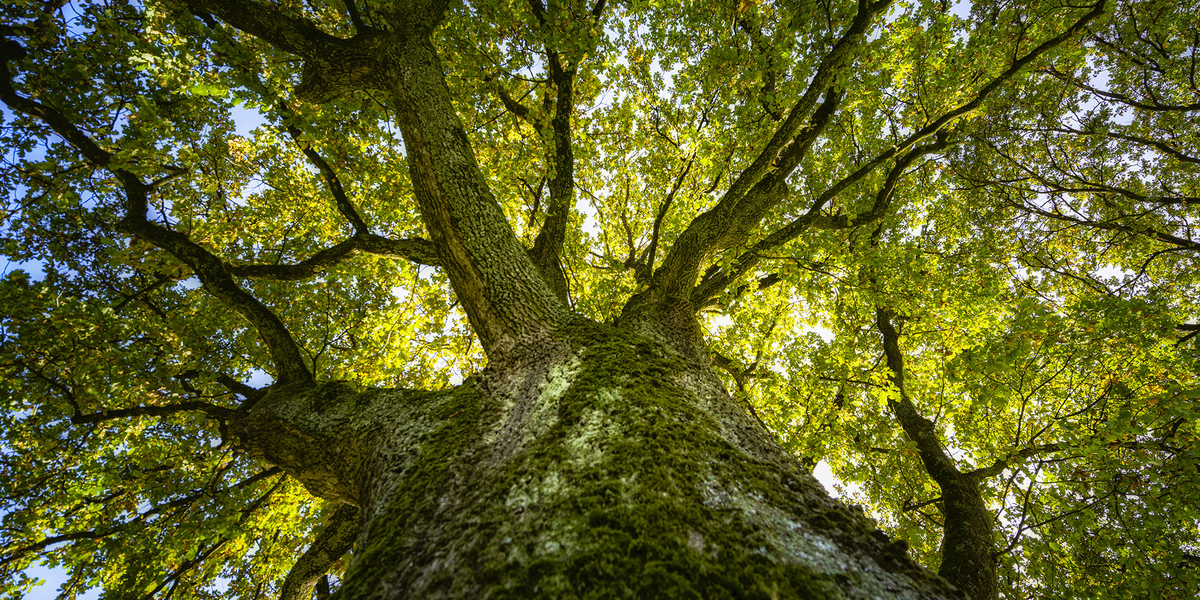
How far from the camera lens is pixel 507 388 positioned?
10.2 ft

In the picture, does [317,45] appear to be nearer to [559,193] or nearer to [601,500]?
[559,193]

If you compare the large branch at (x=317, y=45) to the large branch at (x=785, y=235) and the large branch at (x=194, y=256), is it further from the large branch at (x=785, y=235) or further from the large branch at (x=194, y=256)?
the large branch at (x=785, y=235)

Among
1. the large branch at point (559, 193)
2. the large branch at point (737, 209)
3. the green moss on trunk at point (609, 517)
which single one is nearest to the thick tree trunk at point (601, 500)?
the green moss on trunk at point (609, 517)

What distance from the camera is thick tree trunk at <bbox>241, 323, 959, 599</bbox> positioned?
52.3 inches

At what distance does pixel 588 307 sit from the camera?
6.23 meters

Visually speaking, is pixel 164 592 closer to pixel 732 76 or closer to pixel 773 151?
pixel 773 151

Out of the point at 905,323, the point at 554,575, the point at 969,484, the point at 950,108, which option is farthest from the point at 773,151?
the point at 905,323

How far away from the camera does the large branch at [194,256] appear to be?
16.0 ft

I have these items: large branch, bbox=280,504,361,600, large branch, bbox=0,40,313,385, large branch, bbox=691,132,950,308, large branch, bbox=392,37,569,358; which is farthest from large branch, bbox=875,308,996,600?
large branch, bbox=0,40,313,385

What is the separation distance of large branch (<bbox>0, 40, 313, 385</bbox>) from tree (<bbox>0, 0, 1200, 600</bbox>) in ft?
0.15

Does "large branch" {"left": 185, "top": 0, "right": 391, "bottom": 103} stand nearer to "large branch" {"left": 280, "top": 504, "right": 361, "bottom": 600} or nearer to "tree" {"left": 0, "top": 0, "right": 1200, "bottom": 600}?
"tree" {"left": 0, "top": 0, "right": 1200, "bottom": 600}

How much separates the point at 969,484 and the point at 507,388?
7.29 meters

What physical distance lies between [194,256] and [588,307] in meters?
5.25

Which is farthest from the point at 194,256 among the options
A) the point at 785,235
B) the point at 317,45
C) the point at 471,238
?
the point at 785,235
